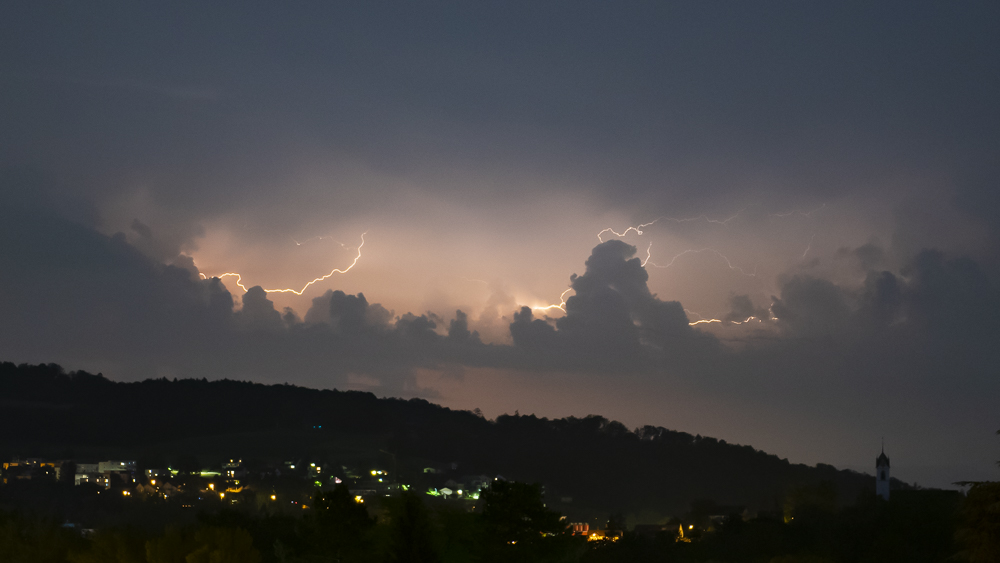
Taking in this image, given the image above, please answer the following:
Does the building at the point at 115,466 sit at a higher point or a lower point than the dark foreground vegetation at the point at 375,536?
lower

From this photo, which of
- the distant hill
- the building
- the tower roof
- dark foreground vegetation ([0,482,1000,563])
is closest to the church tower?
the tower roof

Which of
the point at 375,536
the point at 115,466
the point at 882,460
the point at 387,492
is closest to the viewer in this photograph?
the point at 375,536

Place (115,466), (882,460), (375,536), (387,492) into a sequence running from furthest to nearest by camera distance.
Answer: (115,466) < (387,492) < (882,460) < (375,536)

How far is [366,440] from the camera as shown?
172000mm

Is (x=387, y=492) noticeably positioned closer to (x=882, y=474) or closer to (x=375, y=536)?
Result: (x=882, y=474)

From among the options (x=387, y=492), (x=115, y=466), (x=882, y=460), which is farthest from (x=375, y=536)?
(x=115, y=466)

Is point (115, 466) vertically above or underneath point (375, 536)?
underneath

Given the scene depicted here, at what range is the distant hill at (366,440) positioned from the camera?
154m

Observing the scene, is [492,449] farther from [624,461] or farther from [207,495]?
[207,495]

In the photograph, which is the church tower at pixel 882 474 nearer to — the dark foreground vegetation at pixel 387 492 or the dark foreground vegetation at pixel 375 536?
the dark foreground vegetation at pixel 387 492

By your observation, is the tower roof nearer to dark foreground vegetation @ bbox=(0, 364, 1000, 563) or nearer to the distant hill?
dark foreground vegetation @ bbox=(0, 364, 1000, 563)

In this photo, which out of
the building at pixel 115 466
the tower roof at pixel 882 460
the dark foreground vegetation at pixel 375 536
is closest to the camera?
the dark foreground vegetation at pixel 375 536

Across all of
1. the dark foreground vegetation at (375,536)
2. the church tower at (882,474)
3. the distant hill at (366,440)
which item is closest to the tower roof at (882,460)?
the church tower at (882,474)

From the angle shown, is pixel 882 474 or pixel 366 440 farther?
pixel 366 440
